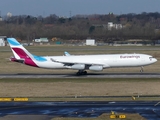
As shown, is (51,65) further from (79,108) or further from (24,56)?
(79,108)

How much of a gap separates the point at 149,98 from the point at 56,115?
1149cm

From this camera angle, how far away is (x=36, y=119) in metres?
31.3

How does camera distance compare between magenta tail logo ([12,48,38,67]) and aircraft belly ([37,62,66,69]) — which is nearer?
aircraft belly ([37,62,66,69])

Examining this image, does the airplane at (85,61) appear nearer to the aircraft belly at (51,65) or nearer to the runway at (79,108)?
the aircraft belly at (51,65)

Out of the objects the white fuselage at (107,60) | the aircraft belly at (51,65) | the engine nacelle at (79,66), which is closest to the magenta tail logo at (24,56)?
the aircraft belly at (51,65)

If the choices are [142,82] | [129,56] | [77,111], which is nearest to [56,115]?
[77,111]

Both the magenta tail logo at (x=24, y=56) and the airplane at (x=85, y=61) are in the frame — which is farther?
the magenta tail logo at (x=24, y=56)

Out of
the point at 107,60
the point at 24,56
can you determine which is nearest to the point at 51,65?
the point at 24,56

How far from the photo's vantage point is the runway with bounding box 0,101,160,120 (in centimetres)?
3353

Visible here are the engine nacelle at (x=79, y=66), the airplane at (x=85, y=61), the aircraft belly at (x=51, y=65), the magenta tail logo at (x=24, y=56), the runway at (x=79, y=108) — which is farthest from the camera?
the magenta tail logo at (x=24, y=56)

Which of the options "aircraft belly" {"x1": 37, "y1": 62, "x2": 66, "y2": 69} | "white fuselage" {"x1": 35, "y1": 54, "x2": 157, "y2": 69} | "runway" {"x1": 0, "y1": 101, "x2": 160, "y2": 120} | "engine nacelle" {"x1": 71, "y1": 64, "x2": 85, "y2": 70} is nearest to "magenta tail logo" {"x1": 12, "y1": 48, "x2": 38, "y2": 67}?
"aircraft belly" {"x1": 37, "y1": 62, "x2": 66, "y2": 69}

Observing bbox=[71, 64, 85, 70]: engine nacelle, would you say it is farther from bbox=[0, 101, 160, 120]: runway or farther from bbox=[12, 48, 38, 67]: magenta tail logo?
bbox=[0, 101, 160, 120]: runway

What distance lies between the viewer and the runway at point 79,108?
110ft

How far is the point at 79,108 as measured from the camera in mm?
36094
